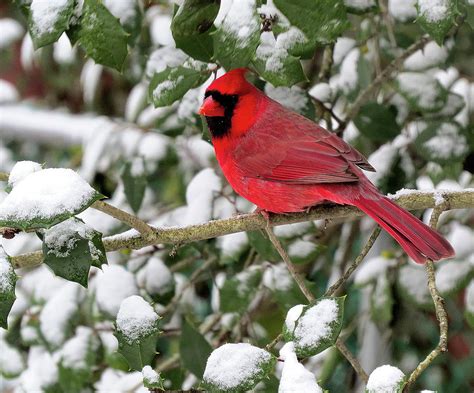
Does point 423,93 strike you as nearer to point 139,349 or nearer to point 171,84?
point 171,84

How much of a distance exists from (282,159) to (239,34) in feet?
1.82

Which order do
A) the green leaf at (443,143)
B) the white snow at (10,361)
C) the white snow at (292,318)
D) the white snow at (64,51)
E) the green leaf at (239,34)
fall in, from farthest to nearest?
the white snow at (64,51) < the white snow at (10,361) < the green leaf at (443,143) < the green leaf at (239,34) < the white snow at (292,318)

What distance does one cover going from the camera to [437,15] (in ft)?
4.54

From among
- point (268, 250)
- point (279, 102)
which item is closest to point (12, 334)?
point (268, 250)

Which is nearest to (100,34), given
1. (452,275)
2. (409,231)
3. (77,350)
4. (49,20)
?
(49,20)

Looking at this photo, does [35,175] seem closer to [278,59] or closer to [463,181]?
[278,59]

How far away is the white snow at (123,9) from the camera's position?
162cm

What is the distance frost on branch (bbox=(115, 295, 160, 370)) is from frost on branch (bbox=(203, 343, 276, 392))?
7.1 inches

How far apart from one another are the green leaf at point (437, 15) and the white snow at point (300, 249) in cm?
65

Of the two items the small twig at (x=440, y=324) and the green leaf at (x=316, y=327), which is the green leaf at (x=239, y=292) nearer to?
the small twig at (x=440, y=324)

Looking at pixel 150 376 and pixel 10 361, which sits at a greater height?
pixel 150 376

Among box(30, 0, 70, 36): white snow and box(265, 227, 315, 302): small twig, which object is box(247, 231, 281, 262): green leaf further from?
A: box(30, 0, 70, 36): white snow

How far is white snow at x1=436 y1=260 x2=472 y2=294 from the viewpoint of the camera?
75.7 inches

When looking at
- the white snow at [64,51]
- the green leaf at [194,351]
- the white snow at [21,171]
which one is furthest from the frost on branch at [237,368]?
the white snow at [64,51]
